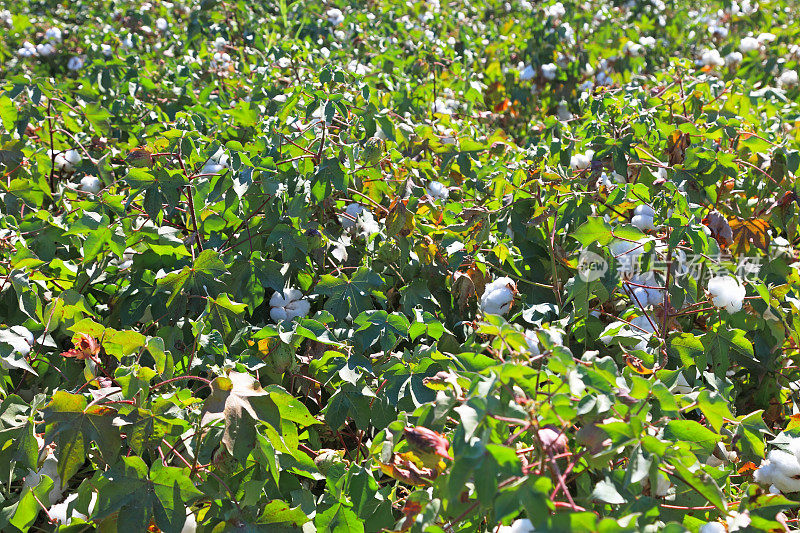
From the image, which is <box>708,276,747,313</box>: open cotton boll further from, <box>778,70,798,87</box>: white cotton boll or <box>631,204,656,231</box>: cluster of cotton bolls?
<box>778,70,798,87</box>: white cotton boll

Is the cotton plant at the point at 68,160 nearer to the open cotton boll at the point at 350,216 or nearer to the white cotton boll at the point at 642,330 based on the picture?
the open cotton boll at the point at 350,216

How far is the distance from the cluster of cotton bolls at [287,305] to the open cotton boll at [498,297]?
0.48m

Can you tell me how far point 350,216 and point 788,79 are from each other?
10.2ft

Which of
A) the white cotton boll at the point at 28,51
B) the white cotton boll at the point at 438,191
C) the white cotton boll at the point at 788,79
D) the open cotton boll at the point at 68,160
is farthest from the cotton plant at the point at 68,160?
the white cotton boll at the point at 788,79

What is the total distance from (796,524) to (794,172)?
1.11 metres

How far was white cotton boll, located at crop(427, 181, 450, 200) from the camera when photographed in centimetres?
240

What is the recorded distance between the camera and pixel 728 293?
5.82 feet

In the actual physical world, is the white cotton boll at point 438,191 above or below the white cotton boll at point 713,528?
below

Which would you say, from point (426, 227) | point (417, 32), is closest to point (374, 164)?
point (426, 227)

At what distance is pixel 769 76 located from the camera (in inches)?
163

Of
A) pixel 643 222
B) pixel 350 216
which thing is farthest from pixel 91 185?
pixel 643 222

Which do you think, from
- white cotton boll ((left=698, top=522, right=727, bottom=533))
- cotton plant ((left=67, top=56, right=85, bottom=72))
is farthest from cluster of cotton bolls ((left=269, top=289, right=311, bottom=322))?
cotton plant ((left=67, top=56, right=85, bottom=72))

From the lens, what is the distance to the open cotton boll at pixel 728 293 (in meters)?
1.78

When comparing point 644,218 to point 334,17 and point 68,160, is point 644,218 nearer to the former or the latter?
point 68,160
